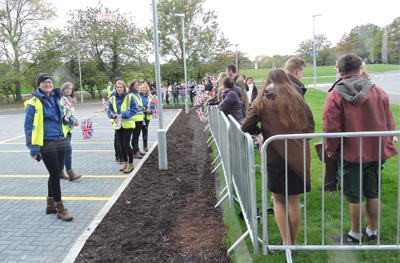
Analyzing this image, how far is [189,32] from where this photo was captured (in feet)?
83.9

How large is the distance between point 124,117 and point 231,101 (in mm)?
2189

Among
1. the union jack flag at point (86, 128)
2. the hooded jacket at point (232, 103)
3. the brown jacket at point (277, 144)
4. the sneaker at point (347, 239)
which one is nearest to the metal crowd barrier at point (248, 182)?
the brown jacket at point (277, 144)

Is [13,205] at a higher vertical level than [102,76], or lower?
lower

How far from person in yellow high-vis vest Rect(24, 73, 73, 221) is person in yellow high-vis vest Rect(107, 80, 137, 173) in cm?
211

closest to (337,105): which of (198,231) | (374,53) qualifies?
(374,53)

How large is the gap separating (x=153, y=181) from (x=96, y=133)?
7.11 m

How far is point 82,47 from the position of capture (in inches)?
274

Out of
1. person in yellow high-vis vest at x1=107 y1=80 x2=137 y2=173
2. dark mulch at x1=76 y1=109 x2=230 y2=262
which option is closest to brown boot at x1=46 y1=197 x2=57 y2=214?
dark mulch at x1=76 y1=109 x2=230 y2=262

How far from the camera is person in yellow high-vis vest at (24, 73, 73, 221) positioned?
174 inches

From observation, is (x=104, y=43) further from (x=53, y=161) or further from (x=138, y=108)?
(x=53, y=161)

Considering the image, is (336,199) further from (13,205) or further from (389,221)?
(13,205)

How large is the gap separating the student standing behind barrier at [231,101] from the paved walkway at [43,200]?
230cm

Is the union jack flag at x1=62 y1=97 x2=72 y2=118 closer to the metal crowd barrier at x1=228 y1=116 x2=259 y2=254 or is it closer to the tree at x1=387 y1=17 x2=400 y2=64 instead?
the metal crowd barrier at x1=228 y1=116 x2=259 y2=254

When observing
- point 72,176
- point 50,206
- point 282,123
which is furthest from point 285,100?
point 72,176
